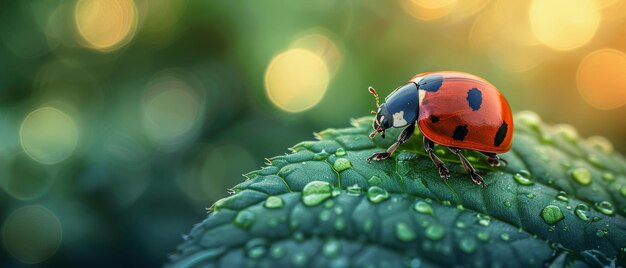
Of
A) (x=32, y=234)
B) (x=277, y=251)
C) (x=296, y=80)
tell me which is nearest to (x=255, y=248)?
(x=277, y=251)

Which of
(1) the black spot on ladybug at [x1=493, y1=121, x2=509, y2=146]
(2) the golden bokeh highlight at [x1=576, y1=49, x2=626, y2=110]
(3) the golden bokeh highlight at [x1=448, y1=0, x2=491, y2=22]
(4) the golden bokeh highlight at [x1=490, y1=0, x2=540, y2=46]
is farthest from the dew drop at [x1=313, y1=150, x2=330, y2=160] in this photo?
(2) the golden bokeh highlight at [x1=576, y1=49, x2=626, y2=110]

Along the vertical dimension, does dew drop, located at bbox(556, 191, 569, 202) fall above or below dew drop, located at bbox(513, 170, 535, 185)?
below

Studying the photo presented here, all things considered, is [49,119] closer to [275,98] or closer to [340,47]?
[275,98]

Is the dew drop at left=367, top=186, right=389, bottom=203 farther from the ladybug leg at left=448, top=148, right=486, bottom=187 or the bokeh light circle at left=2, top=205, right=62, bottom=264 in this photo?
the bokeh light circle at left=2, top=205, right=62, bottom=264

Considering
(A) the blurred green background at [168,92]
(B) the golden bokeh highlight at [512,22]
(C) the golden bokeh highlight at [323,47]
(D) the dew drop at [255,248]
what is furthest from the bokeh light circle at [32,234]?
(B) the golden bokeh highlight at [512,22]

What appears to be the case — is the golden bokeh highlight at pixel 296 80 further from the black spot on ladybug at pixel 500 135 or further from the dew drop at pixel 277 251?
the dew drop at pixel 277 251

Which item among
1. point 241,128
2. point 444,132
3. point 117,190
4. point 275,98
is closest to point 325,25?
point 275,98
